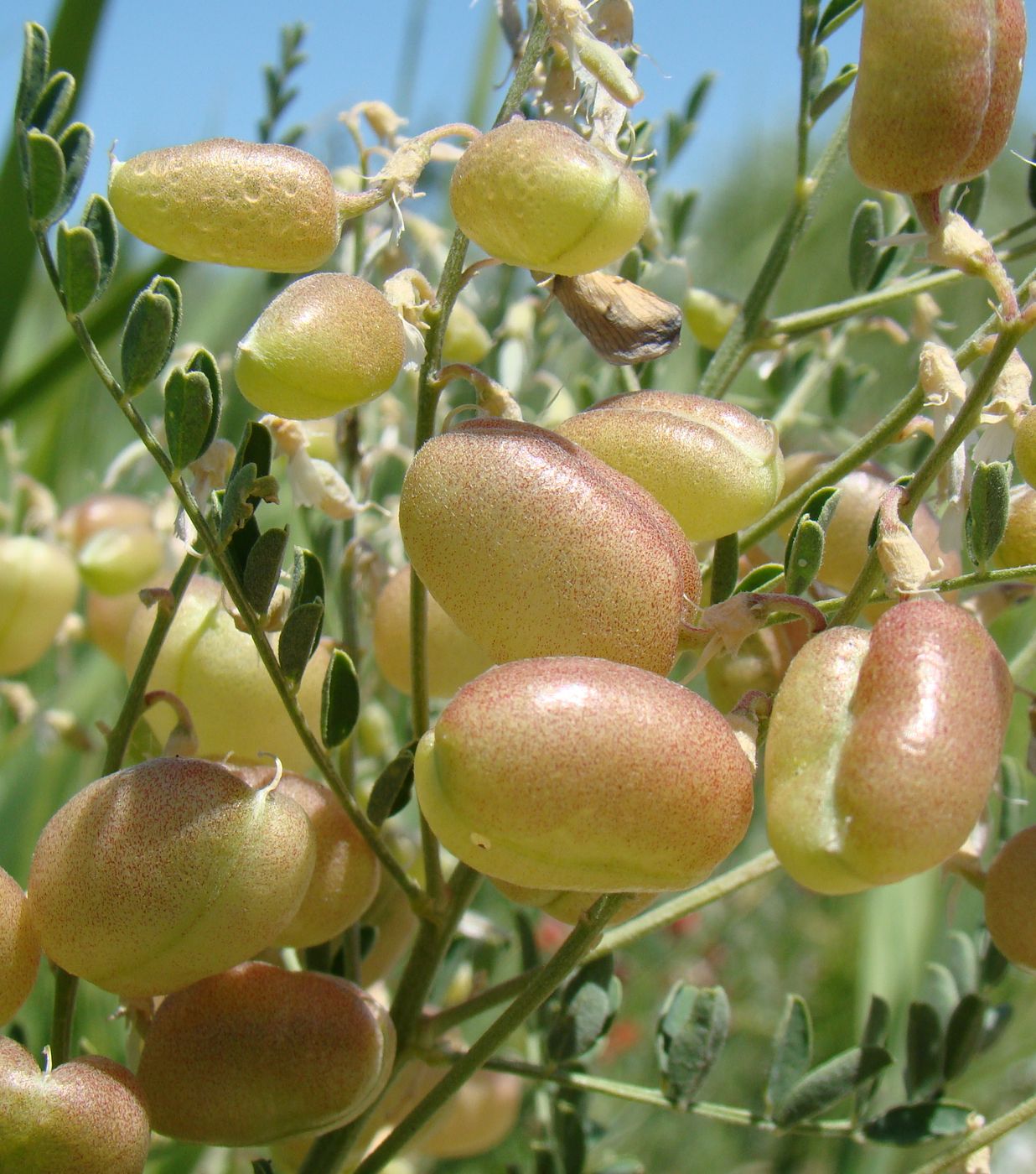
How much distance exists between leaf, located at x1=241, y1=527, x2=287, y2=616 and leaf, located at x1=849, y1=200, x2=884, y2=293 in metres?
0.39

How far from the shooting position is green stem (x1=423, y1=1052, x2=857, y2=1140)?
614 mm

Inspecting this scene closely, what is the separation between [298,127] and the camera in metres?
0.81

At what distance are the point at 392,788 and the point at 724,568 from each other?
0.17 meters

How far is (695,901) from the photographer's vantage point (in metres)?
0.61

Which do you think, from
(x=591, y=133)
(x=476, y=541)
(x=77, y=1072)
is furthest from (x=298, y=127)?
(x=77, y=1072)

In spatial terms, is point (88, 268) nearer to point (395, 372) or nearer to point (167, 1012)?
point (395, 372)

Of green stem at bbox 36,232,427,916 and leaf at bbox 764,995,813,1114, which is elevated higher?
green stem at bbox 36,232,427,916

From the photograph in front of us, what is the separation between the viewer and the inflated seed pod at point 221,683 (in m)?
0.58

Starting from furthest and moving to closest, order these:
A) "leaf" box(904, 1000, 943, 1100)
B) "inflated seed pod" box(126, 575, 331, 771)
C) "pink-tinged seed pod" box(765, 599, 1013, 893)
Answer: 1. "leaf" box(904, 1000, 943, 1100)
2. "inflated seed pod" box(126, 575, 331, 771)
3. "pink-tinged seed pod" box(765, 599, 1013, 893)

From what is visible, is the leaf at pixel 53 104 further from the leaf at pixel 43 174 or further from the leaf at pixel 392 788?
the leaf at pixel 392 788

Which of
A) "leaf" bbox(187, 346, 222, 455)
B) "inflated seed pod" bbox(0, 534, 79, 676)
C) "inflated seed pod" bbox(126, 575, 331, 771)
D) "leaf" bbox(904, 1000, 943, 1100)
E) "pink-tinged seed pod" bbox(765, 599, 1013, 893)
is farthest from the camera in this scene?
"inflated seed pod" bbox(0, 534, 79, 676)

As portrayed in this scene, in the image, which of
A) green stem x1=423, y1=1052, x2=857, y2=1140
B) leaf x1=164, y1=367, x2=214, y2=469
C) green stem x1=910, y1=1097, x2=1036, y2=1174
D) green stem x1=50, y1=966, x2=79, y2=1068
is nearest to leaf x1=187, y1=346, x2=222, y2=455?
leaf x1=164, y1=367, x2=214, y2=469

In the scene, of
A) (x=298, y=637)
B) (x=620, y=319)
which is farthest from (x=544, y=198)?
(x=298, y=637)

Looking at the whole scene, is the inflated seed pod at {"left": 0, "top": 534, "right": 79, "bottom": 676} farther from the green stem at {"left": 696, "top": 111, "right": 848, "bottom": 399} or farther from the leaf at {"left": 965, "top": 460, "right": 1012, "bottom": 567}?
the leaf at {"left": 965, "top": 460, "right": 1012, "bottom": 567}
